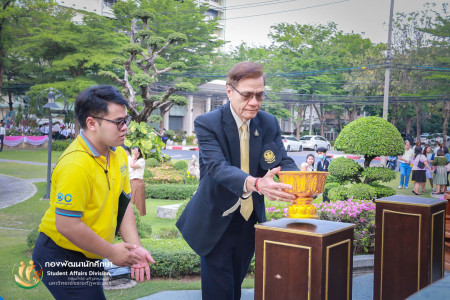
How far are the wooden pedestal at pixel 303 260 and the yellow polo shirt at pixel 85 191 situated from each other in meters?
0.81

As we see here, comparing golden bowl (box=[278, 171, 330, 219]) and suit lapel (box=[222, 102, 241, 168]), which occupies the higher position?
suit lapel (box=[222, 102, 241, 168])

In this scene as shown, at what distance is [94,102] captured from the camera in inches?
88.0

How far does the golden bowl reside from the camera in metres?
2.29

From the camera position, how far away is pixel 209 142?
2.63 metres

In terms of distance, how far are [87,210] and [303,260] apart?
1101mm

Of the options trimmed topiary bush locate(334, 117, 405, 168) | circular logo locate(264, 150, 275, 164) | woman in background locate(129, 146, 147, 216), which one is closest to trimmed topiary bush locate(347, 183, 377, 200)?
trimmed topiary bush locate(334, 117, 405, 168)

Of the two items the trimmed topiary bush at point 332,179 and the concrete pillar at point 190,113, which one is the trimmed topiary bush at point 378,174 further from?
the concrete pillar at point 190,113

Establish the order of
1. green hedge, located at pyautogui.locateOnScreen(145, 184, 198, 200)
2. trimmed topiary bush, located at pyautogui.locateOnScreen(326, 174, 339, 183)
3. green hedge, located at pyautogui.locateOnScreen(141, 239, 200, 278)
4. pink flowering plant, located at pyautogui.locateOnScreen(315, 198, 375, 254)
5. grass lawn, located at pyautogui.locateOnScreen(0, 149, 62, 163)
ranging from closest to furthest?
green hedge, located at pyautogui.locateOnScreen(141, 239, 200, 278)
pink flowering plant, located at pyautogui.locateOnScreen(315, 198, 375, 254)
trimmed topiary bush, located at pyautogui.locateOnScreen(326, 174, 339, 183)
green hedge, located at pyautogui.locateOnScreen(145, 184, 198, 200)
grass lawn, located at pyautogui.locateOnScreen(0, 149, 62, 163)

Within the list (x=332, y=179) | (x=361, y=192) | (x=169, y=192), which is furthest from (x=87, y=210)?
(x=169, y=192)

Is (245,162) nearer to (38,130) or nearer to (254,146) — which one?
(254,146)

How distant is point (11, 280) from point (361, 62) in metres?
29.8

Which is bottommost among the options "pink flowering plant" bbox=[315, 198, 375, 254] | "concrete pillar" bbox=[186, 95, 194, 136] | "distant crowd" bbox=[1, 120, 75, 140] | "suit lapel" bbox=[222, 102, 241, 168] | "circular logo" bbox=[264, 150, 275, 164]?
"pink flowering plant" bbox=[315, 198, 375, 254]

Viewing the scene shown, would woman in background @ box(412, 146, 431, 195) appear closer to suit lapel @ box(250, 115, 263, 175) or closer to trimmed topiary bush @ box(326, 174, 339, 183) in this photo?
trimmed topiary bush @ box(326, 174, 339, 183)

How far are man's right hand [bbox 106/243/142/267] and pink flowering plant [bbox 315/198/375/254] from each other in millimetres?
4561
